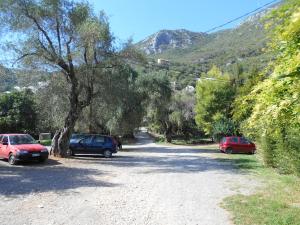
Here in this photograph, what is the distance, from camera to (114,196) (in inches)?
448

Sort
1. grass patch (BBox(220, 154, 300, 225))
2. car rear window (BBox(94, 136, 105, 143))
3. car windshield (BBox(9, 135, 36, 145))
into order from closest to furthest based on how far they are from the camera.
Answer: grass patch (BBox(220, 154, 300, 225))
car windshield (BBox(9, 135, 36, 145))
car rear window (BBox(94, 136, 105, 143))

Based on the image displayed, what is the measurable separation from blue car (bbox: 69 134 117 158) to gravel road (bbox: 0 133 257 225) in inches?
337

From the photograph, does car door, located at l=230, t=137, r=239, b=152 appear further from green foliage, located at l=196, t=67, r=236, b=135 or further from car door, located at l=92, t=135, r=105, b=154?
green foliage, located at l=196, t=67, r=236, b=135

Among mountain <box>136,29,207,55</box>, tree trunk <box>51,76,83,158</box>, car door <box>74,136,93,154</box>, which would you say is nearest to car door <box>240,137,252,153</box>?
car door <box>74,136,93,154</box>

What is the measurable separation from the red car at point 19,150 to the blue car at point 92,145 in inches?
199

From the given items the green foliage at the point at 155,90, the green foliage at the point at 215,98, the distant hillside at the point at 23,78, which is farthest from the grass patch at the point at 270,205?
the green foliage at the point at 215,98

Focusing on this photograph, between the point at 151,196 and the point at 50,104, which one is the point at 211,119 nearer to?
the point at 50,104

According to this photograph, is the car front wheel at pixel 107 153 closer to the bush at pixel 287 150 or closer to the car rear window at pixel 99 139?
the car rear window at pixel 99 139

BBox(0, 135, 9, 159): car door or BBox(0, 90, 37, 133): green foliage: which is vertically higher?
BBox(0, 90, 37, 133): green foliage

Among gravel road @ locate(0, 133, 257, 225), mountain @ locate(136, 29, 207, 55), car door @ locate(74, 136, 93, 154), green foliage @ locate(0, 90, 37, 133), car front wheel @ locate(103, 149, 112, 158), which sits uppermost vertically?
mountain @ locate(136, 29, 207, 55)

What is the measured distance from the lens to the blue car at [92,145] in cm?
2717

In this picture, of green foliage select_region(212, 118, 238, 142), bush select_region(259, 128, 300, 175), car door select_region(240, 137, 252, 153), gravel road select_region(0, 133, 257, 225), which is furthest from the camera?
green foliage select_region(212, 118, 238, 142)

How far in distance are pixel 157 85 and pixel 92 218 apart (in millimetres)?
36688

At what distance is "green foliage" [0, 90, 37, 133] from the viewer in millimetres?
54062
